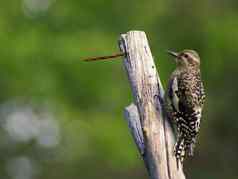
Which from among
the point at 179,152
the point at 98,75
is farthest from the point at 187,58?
the point at 98,75

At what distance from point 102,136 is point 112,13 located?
4162 mm

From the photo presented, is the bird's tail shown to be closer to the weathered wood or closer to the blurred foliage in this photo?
the weathered wood

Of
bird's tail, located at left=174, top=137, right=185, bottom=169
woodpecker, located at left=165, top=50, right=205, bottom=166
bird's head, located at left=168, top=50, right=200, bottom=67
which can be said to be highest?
bird's head, located at left=168, top=50, right=200, bottom=67

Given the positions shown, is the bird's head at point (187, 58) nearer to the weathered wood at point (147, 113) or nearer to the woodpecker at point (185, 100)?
the woodpecker at point (185, 100)

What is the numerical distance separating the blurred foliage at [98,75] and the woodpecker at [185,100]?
33.1ft

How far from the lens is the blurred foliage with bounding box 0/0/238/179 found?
20766 mm

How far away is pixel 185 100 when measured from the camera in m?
9.70

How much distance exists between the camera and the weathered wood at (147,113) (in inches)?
323

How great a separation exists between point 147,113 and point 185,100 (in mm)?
1360

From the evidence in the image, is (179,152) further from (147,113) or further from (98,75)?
(98,75)

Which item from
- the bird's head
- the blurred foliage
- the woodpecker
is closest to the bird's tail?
the woodpecker

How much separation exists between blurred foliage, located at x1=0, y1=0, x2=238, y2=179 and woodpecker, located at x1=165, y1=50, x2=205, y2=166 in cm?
1008

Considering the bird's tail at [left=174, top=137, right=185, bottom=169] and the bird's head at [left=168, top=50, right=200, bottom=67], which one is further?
the bird's head at [left=168, top=50, right=200, bottom=67]

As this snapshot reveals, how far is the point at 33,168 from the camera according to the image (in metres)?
22.8
